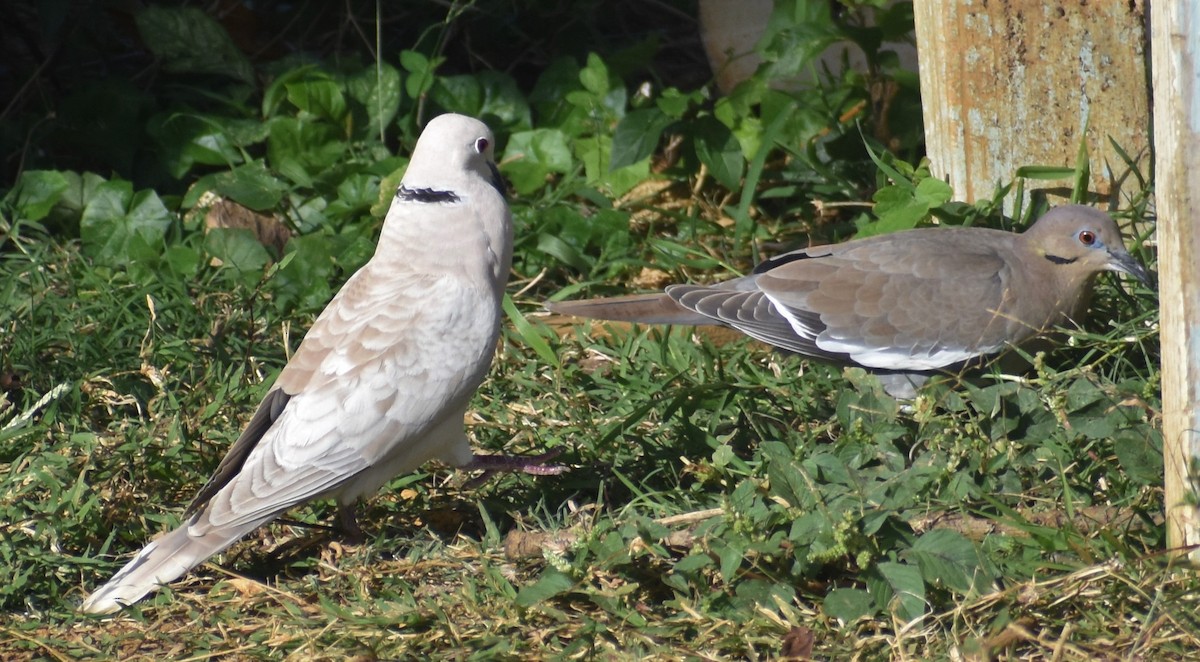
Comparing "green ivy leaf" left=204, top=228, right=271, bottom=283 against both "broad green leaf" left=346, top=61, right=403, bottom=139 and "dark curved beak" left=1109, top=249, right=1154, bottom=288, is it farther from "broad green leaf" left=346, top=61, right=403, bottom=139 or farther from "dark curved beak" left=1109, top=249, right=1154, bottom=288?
"dark curved beak" left=1109, top=249, right=1154, bottom=288

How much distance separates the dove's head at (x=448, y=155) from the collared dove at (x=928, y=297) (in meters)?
0.74

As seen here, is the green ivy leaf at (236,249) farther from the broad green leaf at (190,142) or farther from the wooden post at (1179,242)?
the wooden post at (1179,242)

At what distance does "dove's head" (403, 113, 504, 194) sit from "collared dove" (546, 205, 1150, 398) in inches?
29.1

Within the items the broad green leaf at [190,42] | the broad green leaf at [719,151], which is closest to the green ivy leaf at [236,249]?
the broad green leaf at [190,42]

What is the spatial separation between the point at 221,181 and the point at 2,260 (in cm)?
78

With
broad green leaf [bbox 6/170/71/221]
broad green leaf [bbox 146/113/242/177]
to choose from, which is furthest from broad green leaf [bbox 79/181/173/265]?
broad green leaf [bbox 146/113/242/177]

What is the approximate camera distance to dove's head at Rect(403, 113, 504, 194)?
10.6 feet

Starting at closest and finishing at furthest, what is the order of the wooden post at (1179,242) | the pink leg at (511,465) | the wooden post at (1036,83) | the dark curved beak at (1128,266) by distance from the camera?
the wooden post at (1179,242)
the pink leg at (511,465)
the dark curved beak at (1128,266)
the wooden post at (1036,83)

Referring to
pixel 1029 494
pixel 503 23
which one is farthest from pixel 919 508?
pixel 503 23

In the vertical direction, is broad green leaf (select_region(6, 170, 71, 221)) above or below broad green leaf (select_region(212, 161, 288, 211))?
above

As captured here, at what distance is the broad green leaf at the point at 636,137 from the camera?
4523 mm

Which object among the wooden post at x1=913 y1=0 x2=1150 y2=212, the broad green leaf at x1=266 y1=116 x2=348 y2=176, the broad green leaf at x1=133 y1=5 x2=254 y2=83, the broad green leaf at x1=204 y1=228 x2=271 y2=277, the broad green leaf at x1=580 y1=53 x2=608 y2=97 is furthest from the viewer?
the broad green leaf at x1=133 y1=5 x2=254 y2=83

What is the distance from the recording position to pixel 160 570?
2.83 metres

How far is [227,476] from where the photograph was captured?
2.97 m
